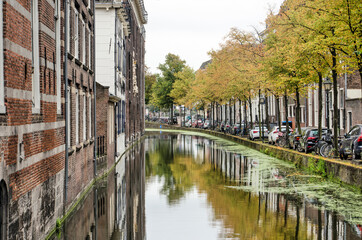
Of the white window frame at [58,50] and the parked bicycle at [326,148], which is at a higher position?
the white window frame at [58,50]

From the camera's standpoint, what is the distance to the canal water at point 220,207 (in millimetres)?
10836

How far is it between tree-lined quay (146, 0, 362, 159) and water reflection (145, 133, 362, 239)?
4415mm

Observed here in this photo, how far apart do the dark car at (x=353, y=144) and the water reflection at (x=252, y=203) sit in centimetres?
208

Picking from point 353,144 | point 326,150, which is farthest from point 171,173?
point 353,144

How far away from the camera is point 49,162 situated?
11.2m

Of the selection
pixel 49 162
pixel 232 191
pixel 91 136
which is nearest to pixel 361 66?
pixel 232 191

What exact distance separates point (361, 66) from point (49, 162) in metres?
12.4

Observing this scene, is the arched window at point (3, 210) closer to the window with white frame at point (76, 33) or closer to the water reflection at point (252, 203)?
the water reflection at point (252, 203)

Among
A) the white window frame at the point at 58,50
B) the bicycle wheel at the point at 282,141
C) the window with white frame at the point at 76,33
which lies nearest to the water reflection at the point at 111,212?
the white window frame at the point at 58,50

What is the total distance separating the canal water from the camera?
10.8 m

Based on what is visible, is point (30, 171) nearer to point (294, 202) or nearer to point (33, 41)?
point (33, 41)

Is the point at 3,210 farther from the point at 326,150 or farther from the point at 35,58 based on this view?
the point at 326,150

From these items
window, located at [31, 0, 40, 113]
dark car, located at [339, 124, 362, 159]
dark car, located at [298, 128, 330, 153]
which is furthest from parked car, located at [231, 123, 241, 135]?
window, located at [31, 0, 40, 113]

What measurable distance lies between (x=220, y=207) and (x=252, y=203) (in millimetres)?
1110
